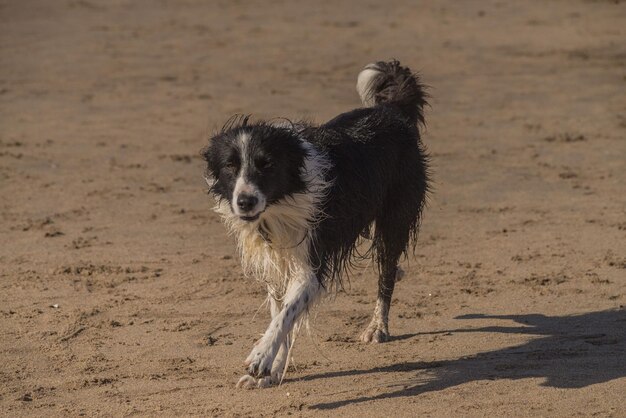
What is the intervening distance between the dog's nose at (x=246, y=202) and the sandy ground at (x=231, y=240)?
1.10m

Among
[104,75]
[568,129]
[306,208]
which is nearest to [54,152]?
[104,75]

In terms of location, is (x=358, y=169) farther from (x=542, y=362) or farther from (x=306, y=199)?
(x=542, y=362)

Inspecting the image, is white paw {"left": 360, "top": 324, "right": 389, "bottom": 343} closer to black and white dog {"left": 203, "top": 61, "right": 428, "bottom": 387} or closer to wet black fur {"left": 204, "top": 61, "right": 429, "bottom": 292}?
black and white dog {"left": 203, "top": 61, "right": 428, "bottom": 387}

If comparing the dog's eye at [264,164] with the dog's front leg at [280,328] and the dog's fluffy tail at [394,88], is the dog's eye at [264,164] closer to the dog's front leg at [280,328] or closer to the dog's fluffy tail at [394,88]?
the dog's front leg at [280,328]

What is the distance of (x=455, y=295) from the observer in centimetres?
865

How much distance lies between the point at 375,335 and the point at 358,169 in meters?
1.22

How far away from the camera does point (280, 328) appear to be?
21.2ft

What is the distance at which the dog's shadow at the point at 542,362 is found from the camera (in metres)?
6.72

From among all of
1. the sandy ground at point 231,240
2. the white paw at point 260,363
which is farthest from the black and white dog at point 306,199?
the sandy ground at point 231,240

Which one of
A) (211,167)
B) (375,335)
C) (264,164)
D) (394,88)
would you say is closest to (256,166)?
(264,164)

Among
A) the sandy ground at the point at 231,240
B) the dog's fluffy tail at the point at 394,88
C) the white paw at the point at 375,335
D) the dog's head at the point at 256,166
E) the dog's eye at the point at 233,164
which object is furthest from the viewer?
the dog's fluffy tail at the point at 394,88

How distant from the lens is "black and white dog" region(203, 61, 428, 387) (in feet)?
21.4

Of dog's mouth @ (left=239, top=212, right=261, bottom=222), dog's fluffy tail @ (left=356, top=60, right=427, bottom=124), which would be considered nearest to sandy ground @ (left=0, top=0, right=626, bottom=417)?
dog's mouth @ (left=239, top=212, right=261, bottom=222)

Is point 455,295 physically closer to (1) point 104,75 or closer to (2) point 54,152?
(2) point 54,152
